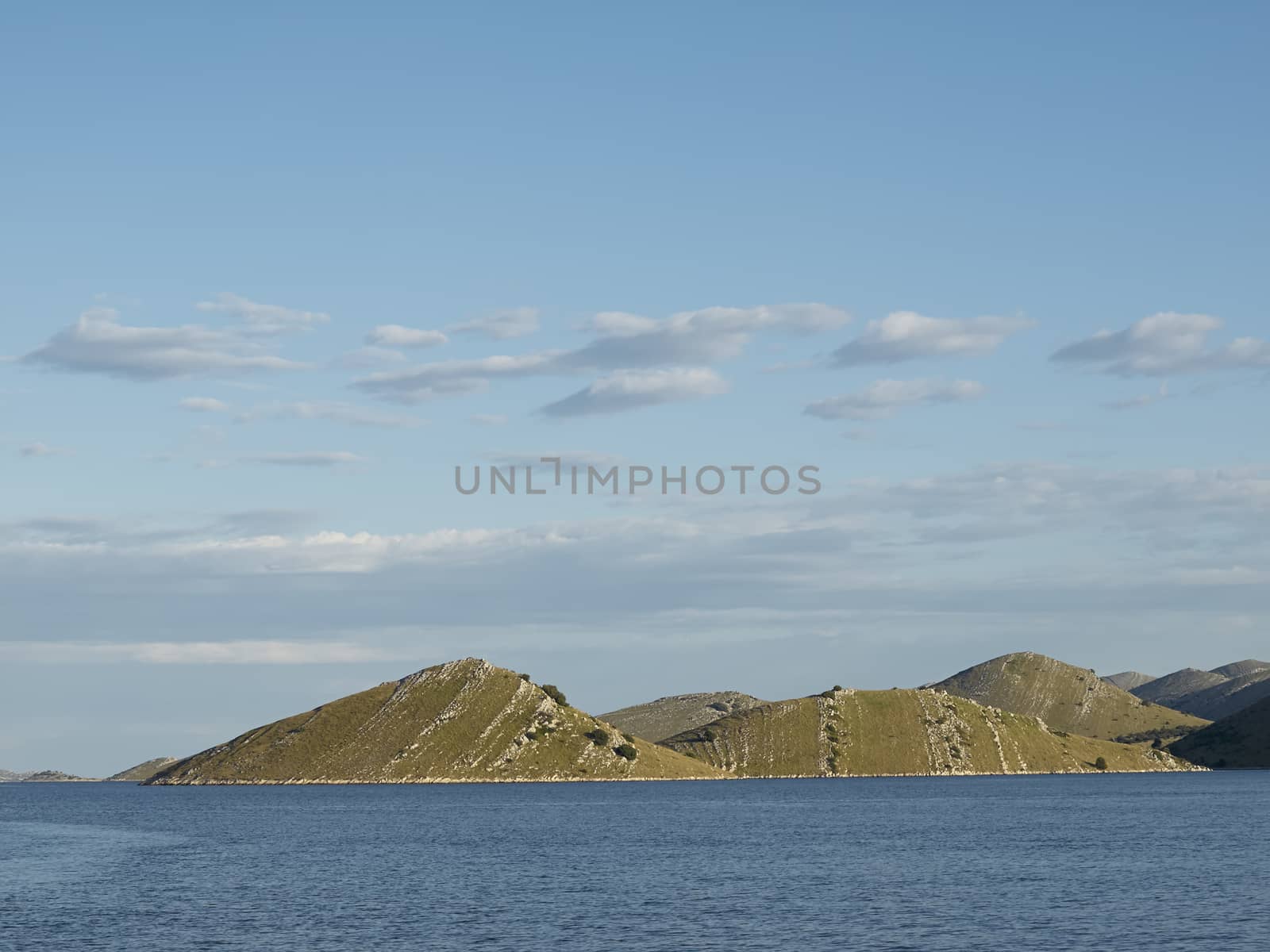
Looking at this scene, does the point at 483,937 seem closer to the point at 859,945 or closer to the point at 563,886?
the point at 859,945

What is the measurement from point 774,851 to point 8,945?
89323mm

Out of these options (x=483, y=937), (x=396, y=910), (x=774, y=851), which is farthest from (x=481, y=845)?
(x=483, y=937)

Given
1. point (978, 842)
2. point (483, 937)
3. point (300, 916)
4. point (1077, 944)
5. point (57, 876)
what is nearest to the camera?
point (1077, 944)

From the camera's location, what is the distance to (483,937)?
9069 centimetres

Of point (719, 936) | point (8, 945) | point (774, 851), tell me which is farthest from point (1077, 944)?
point (774, 851)

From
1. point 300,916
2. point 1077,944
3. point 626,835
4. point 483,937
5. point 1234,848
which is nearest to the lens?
point 1077,944

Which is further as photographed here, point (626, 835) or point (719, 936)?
point (626, 835)

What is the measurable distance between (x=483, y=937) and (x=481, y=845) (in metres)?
86.3

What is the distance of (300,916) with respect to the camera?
335ft

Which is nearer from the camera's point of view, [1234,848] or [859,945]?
[859,945]

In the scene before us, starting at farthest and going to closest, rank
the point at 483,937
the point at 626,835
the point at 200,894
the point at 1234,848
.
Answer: the point at 626,835 < the point at 1234,848 < the point at 200,894 < the point at 483,937

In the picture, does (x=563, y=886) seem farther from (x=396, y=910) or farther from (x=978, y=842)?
(x=978, y=842)

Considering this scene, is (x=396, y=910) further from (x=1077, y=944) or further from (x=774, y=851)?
(x=774, y=851)

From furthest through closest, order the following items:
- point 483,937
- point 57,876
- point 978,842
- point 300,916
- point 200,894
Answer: point 978,842 → point 57,876 → point 200,894 → point 300,916 → point 483,937
